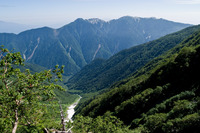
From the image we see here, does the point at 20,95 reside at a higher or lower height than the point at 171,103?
higher

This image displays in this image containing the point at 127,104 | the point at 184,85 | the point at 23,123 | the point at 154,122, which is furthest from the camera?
the point at 127,104

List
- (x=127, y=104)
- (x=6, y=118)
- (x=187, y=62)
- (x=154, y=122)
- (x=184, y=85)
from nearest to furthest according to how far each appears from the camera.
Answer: (x=6, y=118) → (x=154, y=122) → (x=184, y=85) → (x=187, y=62) → (x=127, y=104)

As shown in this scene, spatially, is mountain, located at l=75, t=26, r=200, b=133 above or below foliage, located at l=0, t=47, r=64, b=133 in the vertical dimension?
below

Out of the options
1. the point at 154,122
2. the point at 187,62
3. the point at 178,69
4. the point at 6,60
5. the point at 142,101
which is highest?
the point at 6,60

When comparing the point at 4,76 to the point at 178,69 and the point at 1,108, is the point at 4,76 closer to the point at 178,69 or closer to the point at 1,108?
the point at 1,108

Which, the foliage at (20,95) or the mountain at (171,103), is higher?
the foliage at (20,95)

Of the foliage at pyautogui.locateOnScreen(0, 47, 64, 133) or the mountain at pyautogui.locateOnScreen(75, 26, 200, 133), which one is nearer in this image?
the foliage at pyautogui.locateOnScreen(0, 47, 64, 133)

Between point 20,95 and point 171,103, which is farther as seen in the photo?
point 171,103

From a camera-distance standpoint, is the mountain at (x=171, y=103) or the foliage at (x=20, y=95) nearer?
the foliage at (x=20, y=95)

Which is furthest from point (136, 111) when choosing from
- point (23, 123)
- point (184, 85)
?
point (23, 123)

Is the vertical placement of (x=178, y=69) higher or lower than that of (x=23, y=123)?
lower

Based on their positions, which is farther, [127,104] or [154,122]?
[127,104]
